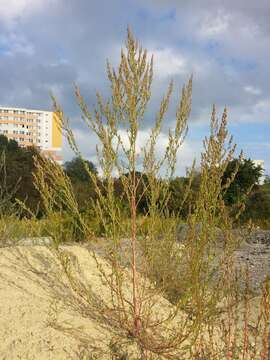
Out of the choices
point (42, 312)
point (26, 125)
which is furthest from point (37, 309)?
point (26, 125)

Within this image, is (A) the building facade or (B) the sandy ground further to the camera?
(A) the building facade

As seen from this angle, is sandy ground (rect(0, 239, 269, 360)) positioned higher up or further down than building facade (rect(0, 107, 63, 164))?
further down

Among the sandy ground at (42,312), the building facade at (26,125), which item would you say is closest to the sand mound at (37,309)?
the sandy ground at (42,312)

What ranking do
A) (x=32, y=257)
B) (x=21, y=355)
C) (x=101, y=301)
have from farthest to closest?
(x=32, y=257)
(x=101, y=301)
(x=21, y=355)

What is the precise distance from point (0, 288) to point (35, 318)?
70cm

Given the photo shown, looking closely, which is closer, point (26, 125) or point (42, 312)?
point (42, 312)

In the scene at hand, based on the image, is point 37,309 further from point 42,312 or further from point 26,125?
point 26,125

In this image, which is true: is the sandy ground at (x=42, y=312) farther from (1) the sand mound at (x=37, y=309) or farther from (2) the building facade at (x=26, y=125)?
(2) the building facade at (x=26, y=125)

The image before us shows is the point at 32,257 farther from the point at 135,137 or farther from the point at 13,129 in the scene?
the point at 13,129

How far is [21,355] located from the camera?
322 centimetres

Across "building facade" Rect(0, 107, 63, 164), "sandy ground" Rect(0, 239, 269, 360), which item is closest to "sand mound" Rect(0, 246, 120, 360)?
"sandy ground" Rect(0, 239, 269, 360)

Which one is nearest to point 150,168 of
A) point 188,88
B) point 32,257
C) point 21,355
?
point 188,88

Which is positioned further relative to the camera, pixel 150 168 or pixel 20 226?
pixel 20 226

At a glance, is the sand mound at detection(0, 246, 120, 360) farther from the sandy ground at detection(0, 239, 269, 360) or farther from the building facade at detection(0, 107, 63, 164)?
the building facade at detection(0, 107, 63, 164)
